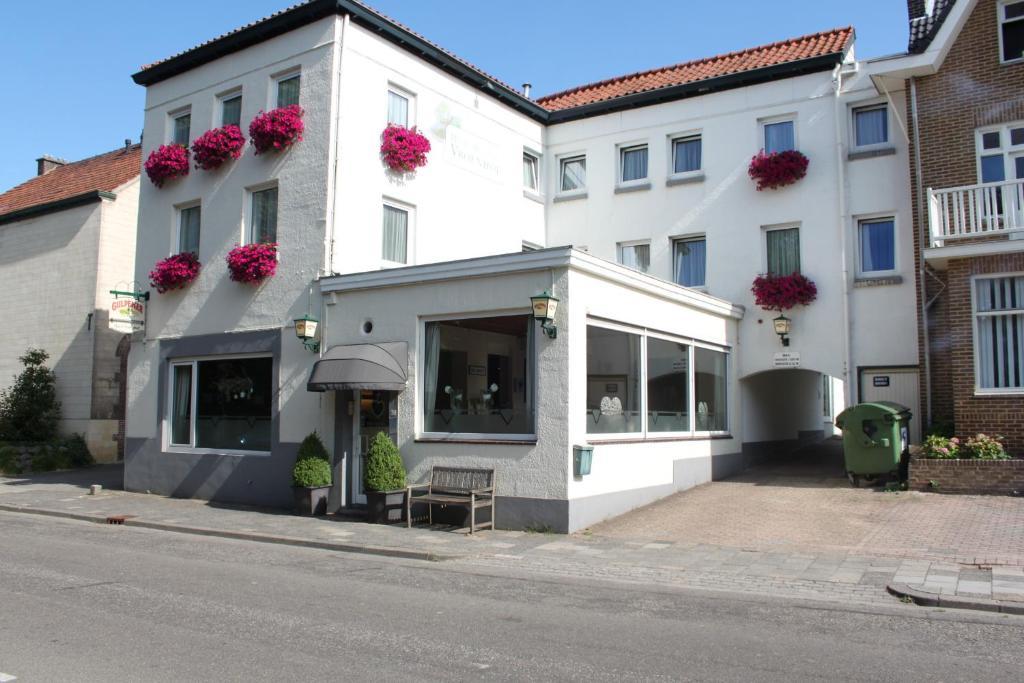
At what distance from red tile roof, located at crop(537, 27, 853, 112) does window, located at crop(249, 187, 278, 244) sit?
837 cm

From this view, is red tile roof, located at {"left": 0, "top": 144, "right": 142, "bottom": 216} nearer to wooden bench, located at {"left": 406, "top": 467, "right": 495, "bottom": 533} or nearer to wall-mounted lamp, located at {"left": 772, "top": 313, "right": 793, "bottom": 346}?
wooden bench, located at {"left": 406, "top": 467, "right": 495, "bottom": 533}

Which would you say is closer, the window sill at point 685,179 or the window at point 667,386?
the window at point 667,386

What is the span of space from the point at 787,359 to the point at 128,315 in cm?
1439

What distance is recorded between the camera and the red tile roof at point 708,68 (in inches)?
744

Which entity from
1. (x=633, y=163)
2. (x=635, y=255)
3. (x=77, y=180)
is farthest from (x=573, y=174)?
(x=77, y=180)

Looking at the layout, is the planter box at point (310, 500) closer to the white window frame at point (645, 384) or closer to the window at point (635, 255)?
the white window frame at point (645, 384)

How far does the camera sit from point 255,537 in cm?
1236

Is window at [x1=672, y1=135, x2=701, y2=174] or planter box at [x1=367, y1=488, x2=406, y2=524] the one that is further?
window at [x1=672, y1=135, x2=701, y2=174]

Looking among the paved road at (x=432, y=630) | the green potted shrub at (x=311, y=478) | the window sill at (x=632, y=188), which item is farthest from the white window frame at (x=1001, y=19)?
the green potted shrub at (x=311, y=478)

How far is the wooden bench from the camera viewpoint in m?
12.5

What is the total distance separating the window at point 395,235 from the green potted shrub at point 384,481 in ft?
15.8

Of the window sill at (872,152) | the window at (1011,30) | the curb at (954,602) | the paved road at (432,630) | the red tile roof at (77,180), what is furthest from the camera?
the red tile roof at (77,180)

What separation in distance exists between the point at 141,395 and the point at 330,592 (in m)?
11.9

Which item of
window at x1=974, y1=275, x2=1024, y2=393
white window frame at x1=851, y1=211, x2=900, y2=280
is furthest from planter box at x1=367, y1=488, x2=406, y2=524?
white window frame at x1=851, y1=211, x2=900, y2=280
